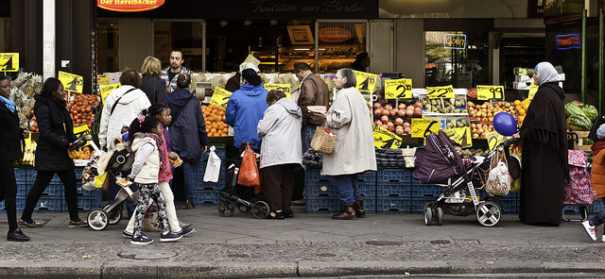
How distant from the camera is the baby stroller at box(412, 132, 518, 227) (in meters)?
10.1

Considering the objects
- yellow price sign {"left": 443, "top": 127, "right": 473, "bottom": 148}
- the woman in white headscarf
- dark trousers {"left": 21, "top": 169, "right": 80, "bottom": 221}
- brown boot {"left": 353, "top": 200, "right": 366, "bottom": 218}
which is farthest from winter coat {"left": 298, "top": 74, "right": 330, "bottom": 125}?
dark trousers {"left": 21, "top": 169, "right": 80, "bottom": 221}

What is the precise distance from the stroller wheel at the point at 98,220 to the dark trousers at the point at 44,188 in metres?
0.33

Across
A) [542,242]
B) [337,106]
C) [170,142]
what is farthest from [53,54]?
[542,242]

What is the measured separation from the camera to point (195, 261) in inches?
315

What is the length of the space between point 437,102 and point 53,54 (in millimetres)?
5857

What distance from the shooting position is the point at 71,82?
12688 millimetres

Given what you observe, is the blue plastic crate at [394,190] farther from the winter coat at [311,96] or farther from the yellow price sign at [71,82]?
the yellow price sign at [71,82]

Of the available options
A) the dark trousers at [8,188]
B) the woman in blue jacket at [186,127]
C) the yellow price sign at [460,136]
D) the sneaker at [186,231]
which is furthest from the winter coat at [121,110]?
the yellow price sign at [460,136]

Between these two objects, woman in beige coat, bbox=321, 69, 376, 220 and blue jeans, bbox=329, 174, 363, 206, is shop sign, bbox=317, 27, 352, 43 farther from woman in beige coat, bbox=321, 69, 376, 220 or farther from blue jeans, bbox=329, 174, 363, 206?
blue jeans, bbox=329, 174, 363, 206

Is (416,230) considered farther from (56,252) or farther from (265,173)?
(56,252)

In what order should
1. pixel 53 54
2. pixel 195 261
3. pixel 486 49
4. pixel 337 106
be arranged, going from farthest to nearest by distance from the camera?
pixel 486 49, pixel 53 54, pixel 337 106, pixel 195 261

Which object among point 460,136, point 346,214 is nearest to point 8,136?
point 346,214

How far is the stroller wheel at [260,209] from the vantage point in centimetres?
1080

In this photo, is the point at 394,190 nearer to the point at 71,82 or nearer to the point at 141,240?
the point at 141,240
